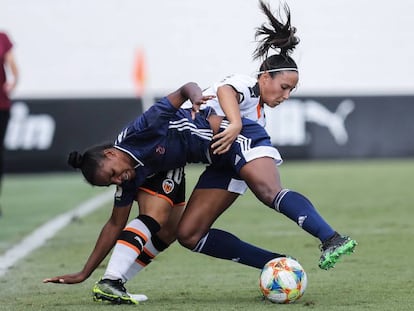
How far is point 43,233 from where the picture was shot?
10914mm

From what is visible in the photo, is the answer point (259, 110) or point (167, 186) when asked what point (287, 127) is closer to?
point (259, 110)

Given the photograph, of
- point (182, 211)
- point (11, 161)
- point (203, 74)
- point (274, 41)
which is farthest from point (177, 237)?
point (203, 74)

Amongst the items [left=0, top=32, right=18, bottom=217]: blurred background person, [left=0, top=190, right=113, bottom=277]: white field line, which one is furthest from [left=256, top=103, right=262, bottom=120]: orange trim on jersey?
[left=0, top=32, right=18, bottom=217]: blurred background person

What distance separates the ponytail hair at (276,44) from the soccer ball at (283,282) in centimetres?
120

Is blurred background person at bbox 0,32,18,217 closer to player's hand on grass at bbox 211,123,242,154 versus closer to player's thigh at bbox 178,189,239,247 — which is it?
player's thigh at bbox 178,189,239,247

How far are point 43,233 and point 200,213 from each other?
4257 millimetres

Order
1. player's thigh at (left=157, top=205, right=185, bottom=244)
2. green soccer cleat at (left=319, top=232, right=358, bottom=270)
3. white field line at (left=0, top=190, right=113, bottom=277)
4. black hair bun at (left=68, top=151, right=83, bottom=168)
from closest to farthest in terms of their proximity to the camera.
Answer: green soccer cleat at (left=319, top=232, right=358, bottom=270)
black hair bun at (left=68, top=151, right=83, bottom=168)
player's thigh at (left=157, top=205, right=185, bottom=244)
white field line at (left=0, top=190, right=113, bottom=277)

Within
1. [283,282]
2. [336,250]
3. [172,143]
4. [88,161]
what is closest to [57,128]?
[172,143]

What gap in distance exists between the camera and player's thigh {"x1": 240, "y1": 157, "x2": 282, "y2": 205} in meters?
6.52

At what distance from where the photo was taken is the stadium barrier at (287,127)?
19.2 metres

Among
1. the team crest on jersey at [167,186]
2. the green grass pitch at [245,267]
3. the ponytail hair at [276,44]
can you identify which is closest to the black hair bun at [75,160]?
the team crest on jersey at [167,186]

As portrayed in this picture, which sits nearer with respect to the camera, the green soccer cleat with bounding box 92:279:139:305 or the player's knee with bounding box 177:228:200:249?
the green soccer cleat with bounding box 92:279:139:305

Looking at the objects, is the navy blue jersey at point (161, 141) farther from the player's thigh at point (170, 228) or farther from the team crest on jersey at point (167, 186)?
the player's thigh at point (170, 228)

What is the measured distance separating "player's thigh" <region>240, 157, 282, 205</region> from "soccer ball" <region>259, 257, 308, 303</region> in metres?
0.39
